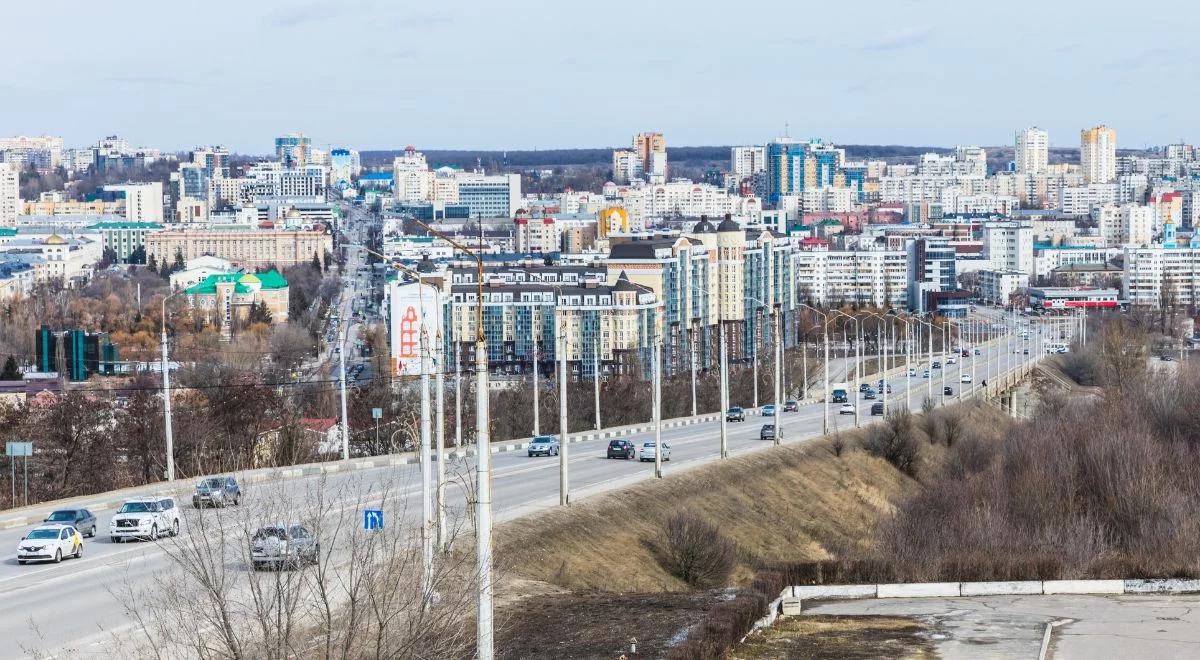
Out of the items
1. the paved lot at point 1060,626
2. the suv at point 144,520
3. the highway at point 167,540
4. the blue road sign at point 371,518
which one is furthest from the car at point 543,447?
the blue road sign at point 371,518

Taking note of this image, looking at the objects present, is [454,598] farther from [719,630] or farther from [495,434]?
[495,434]

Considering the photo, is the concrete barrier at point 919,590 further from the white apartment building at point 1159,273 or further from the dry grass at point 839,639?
the white apartment building at point 1159,273

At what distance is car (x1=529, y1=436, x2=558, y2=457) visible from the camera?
152 feet

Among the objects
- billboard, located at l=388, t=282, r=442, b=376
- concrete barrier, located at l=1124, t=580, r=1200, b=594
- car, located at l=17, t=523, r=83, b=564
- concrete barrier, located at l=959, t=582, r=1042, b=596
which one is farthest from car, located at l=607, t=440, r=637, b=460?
car, located at l=17, t=523, r=83, b=564

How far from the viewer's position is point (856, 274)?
19138 cm

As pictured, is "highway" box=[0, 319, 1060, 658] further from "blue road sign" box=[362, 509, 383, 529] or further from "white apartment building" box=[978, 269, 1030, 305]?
"white apartment building" box=[978, 269, 1030, 305]

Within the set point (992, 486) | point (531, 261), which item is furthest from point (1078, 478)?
point (531, 261)

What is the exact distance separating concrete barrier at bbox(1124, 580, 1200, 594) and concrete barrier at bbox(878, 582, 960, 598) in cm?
247

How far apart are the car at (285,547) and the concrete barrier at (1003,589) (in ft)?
46.4

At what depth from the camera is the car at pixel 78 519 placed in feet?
95.3

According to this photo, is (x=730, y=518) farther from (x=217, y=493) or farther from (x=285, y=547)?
(x=285, y=547)

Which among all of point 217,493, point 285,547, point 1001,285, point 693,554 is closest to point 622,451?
point 693,554

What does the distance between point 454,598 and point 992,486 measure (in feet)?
92.1

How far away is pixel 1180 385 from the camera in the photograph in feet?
190
